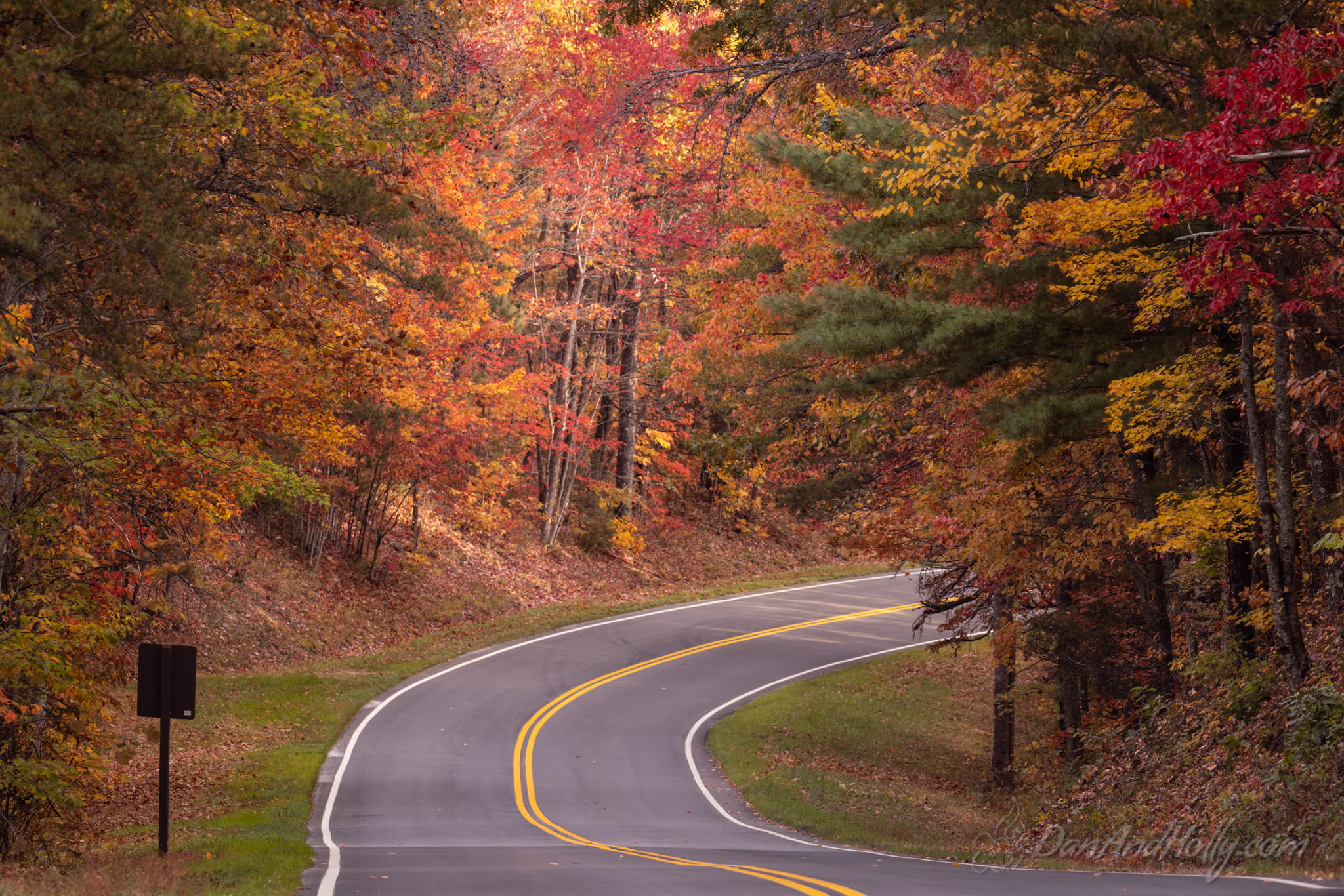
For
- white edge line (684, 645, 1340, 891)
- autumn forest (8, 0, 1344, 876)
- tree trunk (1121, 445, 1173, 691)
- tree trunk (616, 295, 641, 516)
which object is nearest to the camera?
white edge line (684, 645, 1340, 891)

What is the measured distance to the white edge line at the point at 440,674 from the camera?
11.5 metres

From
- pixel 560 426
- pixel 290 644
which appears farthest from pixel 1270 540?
pixel 560 426

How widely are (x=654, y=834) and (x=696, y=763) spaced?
17.1 ft

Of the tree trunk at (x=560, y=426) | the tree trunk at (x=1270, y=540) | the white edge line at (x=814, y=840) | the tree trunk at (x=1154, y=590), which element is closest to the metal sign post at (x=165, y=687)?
the white edge line at (x=814, y=840)

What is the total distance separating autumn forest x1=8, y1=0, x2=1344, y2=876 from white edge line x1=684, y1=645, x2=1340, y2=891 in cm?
187

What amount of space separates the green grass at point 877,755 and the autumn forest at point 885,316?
197cm

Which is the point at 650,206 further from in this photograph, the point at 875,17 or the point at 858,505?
the point at 875,17

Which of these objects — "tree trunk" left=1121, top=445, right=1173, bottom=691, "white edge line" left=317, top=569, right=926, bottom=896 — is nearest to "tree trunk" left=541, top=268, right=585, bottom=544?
"white edge line" left=317, top=569, right=926, bottom=896

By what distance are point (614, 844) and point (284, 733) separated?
8.47 metres

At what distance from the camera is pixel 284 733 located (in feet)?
64.5

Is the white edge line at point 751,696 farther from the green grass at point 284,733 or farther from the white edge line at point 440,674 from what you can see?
the green grass at point 284,733

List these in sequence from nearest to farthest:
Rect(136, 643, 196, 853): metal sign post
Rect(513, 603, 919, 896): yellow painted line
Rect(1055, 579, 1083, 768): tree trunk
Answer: Rect(513, 603, 919, 896): yellow painted line < Rect(136, 643, 196, 853): metal sign post < Rect(1055, 579, 1083, 768): tree trunk

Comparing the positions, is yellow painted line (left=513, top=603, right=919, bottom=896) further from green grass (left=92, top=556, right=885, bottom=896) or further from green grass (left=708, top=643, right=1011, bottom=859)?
green grass (left=708, top=643, right=1011, bottom=859)

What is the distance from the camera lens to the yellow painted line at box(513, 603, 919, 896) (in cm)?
927
